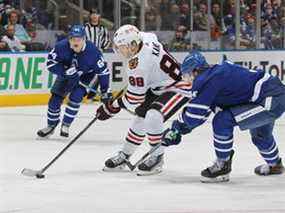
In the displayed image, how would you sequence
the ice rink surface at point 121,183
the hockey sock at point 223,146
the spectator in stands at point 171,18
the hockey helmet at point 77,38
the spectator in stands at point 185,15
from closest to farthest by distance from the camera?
the ice rink surface at point 121,183 → the hockey sock at point 223,146 → the hockey helmet at point 77,38 → the spectator in stands at point 171,18 → the spectator in stands at point 185,15

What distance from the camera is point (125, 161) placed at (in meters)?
6.24

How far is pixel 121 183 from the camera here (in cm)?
570

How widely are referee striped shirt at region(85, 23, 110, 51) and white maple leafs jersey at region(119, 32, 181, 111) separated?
20.3 feet

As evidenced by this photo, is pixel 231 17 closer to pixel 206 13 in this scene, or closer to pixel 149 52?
pixel 206 13

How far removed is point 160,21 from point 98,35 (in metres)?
1.53

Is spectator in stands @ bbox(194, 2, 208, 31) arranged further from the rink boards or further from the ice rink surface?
the ice rink surface

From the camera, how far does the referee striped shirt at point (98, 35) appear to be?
12.3 metres

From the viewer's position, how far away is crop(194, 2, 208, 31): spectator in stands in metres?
13.9

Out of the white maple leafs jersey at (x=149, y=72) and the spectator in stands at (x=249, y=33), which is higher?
the white maple leafs jersey at (x=149, y=72)

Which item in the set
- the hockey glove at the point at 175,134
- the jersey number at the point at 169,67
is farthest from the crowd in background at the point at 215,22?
the hockey glove at the point at 175,134

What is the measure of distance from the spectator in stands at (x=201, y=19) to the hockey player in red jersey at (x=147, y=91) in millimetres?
7774

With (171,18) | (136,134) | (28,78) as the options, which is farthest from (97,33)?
(136,134)

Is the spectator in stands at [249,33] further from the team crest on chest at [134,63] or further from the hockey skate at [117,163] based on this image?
the team crest on chest at [134,63]

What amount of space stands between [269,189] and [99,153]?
6.67 feet
